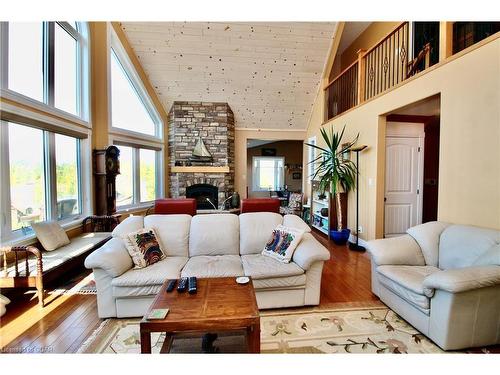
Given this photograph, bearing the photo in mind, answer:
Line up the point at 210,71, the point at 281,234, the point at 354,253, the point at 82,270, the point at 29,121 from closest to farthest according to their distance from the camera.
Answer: the point at 281,234
the point at 29,121
the point at 82,270
the point at 354,253
the point at 210,71

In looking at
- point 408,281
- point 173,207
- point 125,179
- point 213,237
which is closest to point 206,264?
point 213,237

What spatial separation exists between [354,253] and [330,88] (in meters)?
3.97

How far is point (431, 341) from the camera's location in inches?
76.2

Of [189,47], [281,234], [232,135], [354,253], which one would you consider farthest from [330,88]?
[281,234]

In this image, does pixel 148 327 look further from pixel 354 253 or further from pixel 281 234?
pixel 354 253

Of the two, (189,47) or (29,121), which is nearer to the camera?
(29,121)

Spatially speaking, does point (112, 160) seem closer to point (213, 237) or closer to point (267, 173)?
point (213, 237)

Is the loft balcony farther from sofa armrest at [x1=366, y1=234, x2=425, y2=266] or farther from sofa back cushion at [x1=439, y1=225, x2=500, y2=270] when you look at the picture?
sofa armrest at [x1=366, y1=234, x2=425, y2=266]

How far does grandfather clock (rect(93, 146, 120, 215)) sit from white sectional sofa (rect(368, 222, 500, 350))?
4190mm

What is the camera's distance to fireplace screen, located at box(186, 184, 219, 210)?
268 inches

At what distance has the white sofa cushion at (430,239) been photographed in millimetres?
2459

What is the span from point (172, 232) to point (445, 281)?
2524 millimetres

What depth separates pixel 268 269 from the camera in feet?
7.68

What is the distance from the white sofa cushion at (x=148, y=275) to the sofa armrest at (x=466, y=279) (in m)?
2.09
